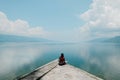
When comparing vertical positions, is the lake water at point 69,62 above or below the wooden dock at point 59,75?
below

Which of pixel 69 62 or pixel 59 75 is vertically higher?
pixel 59 75

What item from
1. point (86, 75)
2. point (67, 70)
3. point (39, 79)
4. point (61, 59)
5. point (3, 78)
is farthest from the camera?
point (3, 78)

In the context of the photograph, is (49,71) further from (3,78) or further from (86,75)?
(3,78)

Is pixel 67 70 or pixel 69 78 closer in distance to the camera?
pixel 69 78

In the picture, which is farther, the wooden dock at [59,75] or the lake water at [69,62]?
the lake water at [69,62]

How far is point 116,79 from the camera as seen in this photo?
3462cm

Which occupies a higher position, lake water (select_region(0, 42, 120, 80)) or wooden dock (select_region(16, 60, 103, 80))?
wooden dock (select_region(16, 60, 103, 80))

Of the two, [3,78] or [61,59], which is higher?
[61,59]

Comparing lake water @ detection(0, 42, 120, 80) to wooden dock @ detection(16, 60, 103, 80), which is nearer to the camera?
wooden dock @ detection(16, 60, 103, 80)

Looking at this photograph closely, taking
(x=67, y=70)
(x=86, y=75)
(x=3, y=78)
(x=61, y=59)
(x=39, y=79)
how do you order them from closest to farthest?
1. (x=39, y=79)
2. (x=86, y=75)
3. (x=67, y=70)
4. (x=61, y=59)
5. (x=3, y=78)

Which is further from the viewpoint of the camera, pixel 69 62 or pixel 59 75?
pixel 69 62

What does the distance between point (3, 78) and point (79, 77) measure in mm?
23803

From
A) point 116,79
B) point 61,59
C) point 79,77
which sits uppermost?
point 61,59

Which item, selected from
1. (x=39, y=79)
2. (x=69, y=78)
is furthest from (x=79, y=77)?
(x=39, y=79)
